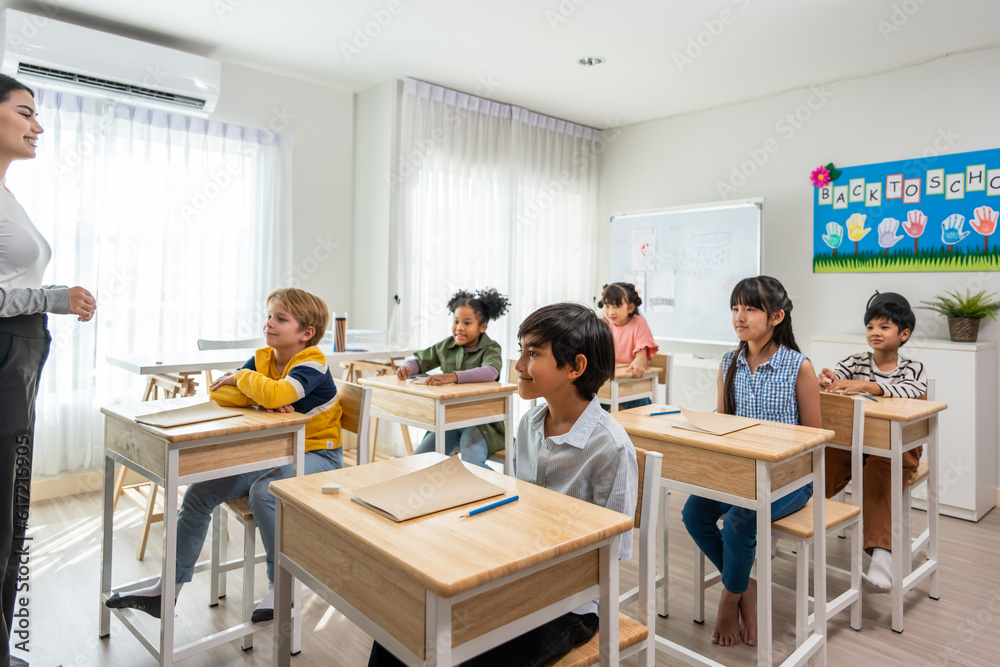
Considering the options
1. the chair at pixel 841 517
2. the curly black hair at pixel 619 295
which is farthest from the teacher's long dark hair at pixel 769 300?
the curly black hair at pixel 619 295

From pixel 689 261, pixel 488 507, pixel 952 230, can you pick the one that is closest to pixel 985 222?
pixel 952 230

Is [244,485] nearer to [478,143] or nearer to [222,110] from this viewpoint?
[222,110]

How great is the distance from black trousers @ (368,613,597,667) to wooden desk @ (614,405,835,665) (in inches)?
27.1

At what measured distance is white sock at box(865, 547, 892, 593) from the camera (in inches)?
90.8

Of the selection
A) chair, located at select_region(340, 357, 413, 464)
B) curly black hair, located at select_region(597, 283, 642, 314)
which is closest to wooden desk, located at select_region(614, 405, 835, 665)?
curly black hair, located at select_region(597, 283, 642, 314)

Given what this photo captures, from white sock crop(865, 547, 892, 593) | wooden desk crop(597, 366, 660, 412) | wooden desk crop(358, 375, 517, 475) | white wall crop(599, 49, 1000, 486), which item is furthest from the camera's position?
white wall crop(599, 49, 1000, 486)

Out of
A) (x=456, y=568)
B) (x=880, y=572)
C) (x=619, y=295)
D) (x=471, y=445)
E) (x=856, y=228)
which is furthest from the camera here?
(x=856, y=228)

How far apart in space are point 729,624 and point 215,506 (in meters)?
1.69

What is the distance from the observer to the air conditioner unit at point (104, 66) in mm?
3084

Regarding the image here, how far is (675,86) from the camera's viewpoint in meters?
4.32

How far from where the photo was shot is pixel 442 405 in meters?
2.59

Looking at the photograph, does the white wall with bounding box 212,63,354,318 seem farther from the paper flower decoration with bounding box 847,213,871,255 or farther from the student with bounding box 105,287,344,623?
the paper flower decoration with bounding box 847,213,871,255

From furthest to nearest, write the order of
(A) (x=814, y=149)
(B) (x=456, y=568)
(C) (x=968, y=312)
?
(A) (x=814, y=149) < (C) (x=968, y=312) < (B) (x=456, y=568)

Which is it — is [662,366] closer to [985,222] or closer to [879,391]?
[879,391]
